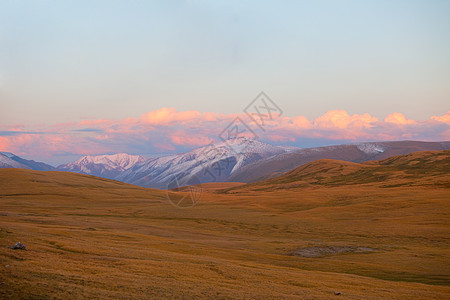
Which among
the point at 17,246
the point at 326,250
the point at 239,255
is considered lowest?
the point at 326,250

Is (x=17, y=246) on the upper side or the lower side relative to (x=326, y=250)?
upper

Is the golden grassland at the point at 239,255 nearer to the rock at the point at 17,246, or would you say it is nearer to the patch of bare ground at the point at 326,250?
the rock at the point at 17,246

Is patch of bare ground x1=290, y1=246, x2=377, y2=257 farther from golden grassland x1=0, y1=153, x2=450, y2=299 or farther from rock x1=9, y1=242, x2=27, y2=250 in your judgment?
rock x1=9, y1=242, x2=27, y2=250

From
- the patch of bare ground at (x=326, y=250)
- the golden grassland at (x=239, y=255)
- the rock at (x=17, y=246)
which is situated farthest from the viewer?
the patch of bare ground at (x=326, y=250)

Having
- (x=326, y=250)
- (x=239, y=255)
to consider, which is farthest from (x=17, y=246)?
(x=326, y=250)

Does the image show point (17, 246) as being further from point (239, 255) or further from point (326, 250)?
point (326, 250)

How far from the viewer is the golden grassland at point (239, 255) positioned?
22.2m

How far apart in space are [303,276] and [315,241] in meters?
32.4

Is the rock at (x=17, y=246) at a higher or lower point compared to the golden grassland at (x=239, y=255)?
higher

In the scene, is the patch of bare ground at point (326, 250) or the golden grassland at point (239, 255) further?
the patch of bare ground at point (326, 250)

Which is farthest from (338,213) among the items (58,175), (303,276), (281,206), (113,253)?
(58,175)

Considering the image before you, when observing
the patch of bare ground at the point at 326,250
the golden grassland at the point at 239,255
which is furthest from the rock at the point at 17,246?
the patch of bare ground at the point at 326,250

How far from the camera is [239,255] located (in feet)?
147

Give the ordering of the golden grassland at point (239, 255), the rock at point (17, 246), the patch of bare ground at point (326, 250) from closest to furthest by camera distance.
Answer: the golden grassland at point (239, 255), the rock at point (17, 246), the patch of bare ground at point (326, 250)
